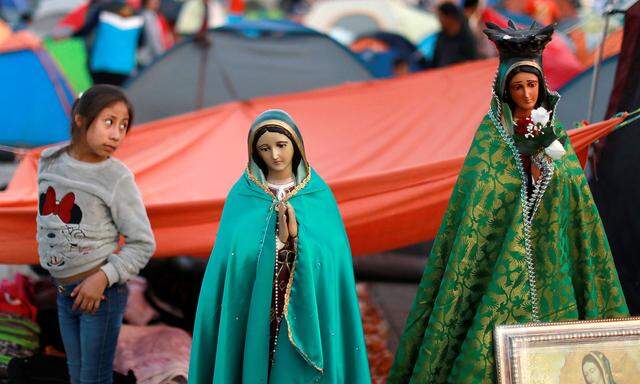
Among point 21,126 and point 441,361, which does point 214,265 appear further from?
point 21,126

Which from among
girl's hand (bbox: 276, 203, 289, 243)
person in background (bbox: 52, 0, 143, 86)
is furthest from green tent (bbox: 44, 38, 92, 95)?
girl's hand (bbox: 276, 203, 289, 243)

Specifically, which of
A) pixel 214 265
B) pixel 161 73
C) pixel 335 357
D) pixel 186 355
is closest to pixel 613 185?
pixel 335 357

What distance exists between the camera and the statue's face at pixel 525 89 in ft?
9.28

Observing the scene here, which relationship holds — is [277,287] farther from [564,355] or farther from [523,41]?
[523,41]

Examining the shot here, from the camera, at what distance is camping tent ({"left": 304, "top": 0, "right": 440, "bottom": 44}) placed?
1315 centimetres

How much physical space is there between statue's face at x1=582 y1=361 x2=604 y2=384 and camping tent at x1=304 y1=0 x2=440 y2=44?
10.9m

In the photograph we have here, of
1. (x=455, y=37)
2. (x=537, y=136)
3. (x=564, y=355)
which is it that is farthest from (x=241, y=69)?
(x=564, y=355)

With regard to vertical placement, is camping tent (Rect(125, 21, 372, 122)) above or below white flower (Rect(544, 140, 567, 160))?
above

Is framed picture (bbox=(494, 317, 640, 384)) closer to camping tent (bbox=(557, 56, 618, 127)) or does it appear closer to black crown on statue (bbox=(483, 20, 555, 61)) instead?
black crown on statue (bbox=(483, 20, 555, 61))

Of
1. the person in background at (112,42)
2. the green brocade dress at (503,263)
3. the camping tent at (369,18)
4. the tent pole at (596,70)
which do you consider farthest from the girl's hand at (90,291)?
the camping tent at (369,18)

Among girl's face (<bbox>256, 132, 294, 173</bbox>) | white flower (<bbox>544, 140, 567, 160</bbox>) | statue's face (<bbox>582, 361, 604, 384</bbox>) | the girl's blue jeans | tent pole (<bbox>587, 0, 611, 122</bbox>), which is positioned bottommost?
statue's face (<bbox>582, 361, 604, 384</bbox>)

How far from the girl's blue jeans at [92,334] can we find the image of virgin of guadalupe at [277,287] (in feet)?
1.59

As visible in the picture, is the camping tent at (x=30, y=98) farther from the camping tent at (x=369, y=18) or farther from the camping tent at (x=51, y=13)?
the camping tent at (x=369, y=18)

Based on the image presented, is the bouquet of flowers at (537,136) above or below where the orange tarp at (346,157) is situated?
below
